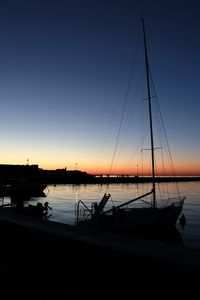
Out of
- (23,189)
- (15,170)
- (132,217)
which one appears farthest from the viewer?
(15,170)

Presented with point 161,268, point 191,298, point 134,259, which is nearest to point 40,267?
point 134,259

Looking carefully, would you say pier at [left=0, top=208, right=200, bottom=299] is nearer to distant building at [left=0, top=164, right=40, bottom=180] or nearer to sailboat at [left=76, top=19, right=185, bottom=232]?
sailboat at [left=76, top=19, right=185, bottom=232]

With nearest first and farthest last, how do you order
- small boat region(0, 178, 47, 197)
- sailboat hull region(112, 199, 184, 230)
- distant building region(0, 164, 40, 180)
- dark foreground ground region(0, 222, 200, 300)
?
1. dark foreground ground region(0, 222, 200, 300)
2. sailboat hull region(112, 199, 184, 230)
3. small boat region(0, 178, 47, 197)
4. distant building region(0, 164, 40, 180)

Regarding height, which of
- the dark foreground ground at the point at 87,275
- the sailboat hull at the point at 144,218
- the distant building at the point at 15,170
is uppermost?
the distant building at the point at 15,170

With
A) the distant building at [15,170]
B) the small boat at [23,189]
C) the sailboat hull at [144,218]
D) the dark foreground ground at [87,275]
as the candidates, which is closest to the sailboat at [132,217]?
the sailboat hull at [144,218]

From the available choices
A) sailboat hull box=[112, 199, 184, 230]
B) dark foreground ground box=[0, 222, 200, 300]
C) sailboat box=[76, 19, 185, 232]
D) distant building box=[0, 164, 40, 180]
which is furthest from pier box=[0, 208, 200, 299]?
distant building box=[0, 164, 40, 180]

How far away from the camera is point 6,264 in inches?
312

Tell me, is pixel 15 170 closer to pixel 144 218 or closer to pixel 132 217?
pixel 144 218

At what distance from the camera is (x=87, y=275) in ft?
22.6

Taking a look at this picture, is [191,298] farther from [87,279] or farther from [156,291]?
[87,279]

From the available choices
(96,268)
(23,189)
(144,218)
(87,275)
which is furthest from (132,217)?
(23,189)

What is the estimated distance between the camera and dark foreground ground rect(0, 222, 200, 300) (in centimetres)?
599

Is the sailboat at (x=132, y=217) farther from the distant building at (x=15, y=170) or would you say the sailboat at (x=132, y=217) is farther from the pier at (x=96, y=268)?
the distant building at (x=15, y=170)

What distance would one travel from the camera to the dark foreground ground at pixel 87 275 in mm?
5992
